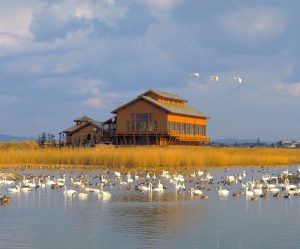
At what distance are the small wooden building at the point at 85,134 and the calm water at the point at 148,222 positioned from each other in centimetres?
4716

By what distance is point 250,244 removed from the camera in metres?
21.5

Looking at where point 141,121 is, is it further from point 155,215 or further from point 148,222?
point 148,222

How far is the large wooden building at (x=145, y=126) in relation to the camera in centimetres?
7744

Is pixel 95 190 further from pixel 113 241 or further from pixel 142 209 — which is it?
pixel 113 241

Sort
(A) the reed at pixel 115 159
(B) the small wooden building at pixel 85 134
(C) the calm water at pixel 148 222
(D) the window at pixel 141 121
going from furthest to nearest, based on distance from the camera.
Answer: (B) the small wooden building at pixel 85 134 → (D) the window at pixel 141 121 → (A) the reed at pixel 115 159 → (C) the calm water at pixel 148 222

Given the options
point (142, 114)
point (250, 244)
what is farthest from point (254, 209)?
point (142, 114)

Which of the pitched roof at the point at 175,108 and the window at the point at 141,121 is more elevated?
the pitched roof at the point at 175,108

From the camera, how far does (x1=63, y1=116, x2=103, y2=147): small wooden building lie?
270 feet

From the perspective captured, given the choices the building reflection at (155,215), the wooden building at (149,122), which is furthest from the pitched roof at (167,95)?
the building reflection at (155,215)

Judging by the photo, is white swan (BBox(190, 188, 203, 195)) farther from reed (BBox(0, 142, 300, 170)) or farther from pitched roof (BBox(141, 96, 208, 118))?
pitched roof (BBox(141, 96, 208, 118))

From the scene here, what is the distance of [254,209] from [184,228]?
6.22m

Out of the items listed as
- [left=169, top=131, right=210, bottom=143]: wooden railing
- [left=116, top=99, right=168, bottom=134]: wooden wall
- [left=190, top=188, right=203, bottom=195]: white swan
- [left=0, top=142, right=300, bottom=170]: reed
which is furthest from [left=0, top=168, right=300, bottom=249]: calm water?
[left=169, top=131, right=210, bottom=143]: wooden railing

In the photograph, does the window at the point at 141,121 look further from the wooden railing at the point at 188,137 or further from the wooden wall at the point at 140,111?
the wooden railing at the point at 188,137

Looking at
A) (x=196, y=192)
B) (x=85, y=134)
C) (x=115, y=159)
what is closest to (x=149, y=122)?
(x=85, y=134)
